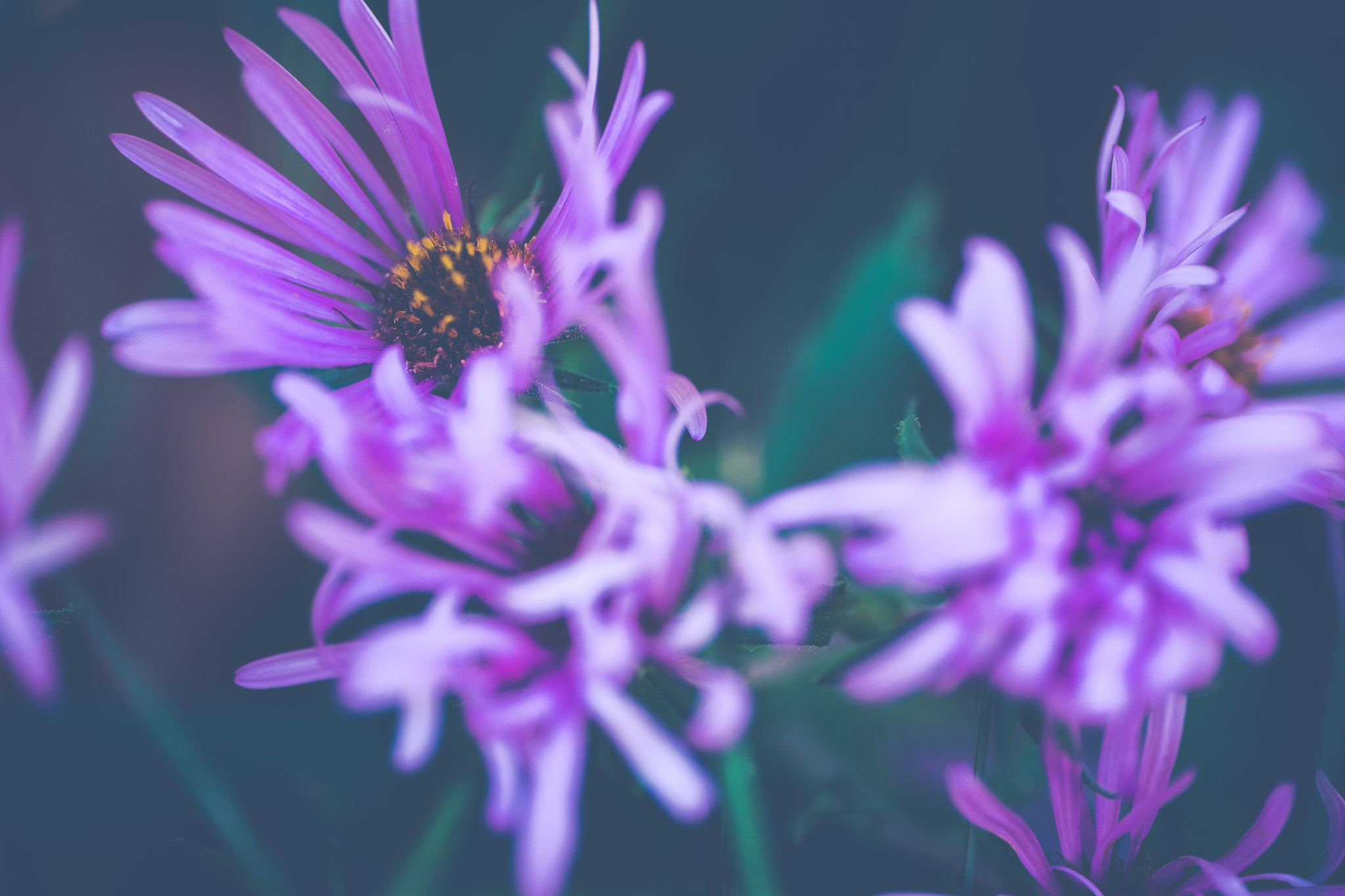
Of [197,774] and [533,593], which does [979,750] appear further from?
[197,774]

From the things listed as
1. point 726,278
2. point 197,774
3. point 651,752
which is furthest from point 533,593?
point 726,278

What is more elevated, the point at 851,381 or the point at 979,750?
the point at 851,381

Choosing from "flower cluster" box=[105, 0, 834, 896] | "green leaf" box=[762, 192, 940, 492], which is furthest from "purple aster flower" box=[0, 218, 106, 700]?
"green leaf" box=[762, 192, 940, 492]

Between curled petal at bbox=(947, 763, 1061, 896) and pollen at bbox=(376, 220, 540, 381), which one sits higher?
pollen at bbox=(376, 220, 540, 381)

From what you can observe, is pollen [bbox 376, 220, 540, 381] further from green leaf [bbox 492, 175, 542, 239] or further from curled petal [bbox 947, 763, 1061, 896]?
curled petal [bbox 947, 763, 1061, 896]

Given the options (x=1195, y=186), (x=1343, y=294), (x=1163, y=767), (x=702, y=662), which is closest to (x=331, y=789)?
(x=702, y=662)

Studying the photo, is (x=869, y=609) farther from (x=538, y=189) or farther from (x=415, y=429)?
(x=538, y=189)
